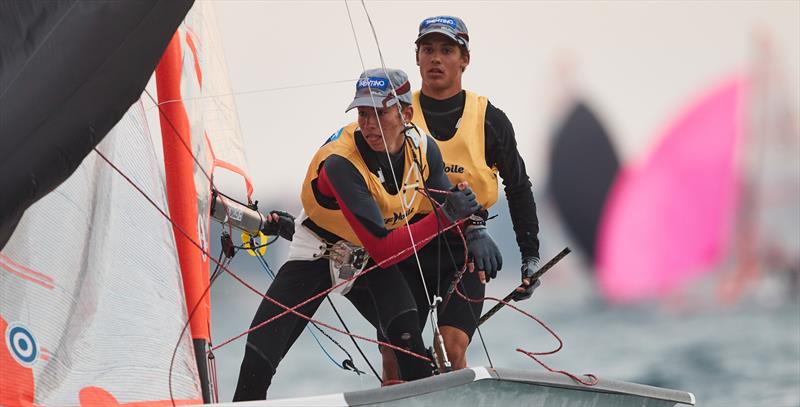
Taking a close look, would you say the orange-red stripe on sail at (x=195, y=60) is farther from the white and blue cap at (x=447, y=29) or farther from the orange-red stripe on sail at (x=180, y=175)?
the white and blue cap at (x=447, y=29)

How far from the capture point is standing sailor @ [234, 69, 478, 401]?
4.13 metres

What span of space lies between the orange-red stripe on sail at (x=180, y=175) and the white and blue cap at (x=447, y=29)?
86 centimetres

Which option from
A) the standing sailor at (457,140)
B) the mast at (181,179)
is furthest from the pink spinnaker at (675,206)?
the standing sailor at (457,140)

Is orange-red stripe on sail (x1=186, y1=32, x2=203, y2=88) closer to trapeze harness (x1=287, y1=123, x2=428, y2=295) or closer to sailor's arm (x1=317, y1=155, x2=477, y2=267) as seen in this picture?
trapeze harness (x1=287, y1=123, x2=428, y2=295)

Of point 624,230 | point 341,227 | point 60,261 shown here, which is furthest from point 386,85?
point 624,230

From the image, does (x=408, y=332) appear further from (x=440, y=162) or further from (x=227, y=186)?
(x=227, y=186)

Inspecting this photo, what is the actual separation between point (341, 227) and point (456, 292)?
375 mm

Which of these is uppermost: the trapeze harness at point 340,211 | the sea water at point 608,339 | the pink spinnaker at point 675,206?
the pink spinnaker at point 675,206

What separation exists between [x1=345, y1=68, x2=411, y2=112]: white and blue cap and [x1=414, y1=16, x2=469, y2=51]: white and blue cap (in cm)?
35

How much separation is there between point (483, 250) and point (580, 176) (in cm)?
2000

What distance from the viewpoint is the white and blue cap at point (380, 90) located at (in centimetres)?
412

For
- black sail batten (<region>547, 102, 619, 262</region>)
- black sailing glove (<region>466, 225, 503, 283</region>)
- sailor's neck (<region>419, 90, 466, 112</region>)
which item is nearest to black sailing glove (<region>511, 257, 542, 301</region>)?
black sailing glove (<region>466, 225, 503, 283</region>)

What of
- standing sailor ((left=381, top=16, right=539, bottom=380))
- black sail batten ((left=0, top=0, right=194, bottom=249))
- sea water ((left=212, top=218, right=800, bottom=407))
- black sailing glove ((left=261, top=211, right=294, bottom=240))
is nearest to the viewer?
black sail batten ((left=0, top=0, right=194, bottom=249))

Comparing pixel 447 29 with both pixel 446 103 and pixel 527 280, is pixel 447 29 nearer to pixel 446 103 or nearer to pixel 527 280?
pixel 446 103
